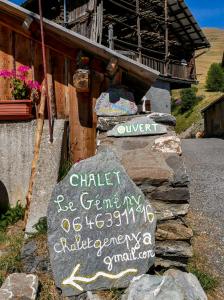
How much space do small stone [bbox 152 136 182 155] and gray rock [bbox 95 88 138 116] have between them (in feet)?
3.51

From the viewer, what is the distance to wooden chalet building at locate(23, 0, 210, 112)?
59.7ft

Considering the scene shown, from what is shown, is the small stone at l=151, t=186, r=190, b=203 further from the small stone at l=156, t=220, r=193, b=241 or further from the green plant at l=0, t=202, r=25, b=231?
the green plant at l=0, t=202, r=25, b=231

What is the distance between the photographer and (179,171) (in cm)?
398

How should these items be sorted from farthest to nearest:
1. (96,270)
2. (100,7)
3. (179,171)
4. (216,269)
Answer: (100,7) < (216,269) < (179,171) < (96,270)

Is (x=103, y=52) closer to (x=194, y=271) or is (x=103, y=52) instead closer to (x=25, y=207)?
(x=25, y=207)

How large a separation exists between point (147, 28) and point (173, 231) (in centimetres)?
2108

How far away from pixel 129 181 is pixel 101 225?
1.69 ft

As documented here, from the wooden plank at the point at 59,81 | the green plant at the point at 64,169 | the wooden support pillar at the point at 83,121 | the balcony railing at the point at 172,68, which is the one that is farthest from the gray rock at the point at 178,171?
the balcony railing at the point at 172,68

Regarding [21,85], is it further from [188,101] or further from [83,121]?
[188,101]

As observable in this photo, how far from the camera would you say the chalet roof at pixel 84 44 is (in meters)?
5.55

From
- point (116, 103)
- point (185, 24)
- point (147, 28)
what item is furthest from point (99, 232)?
point (185, 24)

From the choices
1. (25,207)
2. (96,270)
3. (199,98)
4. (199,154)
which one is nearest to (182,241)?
(96,270)

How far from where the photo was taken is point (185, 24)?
24328mm

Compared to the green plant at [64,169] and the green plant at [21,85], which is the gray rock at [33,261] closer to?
the green plant at [64,169]
